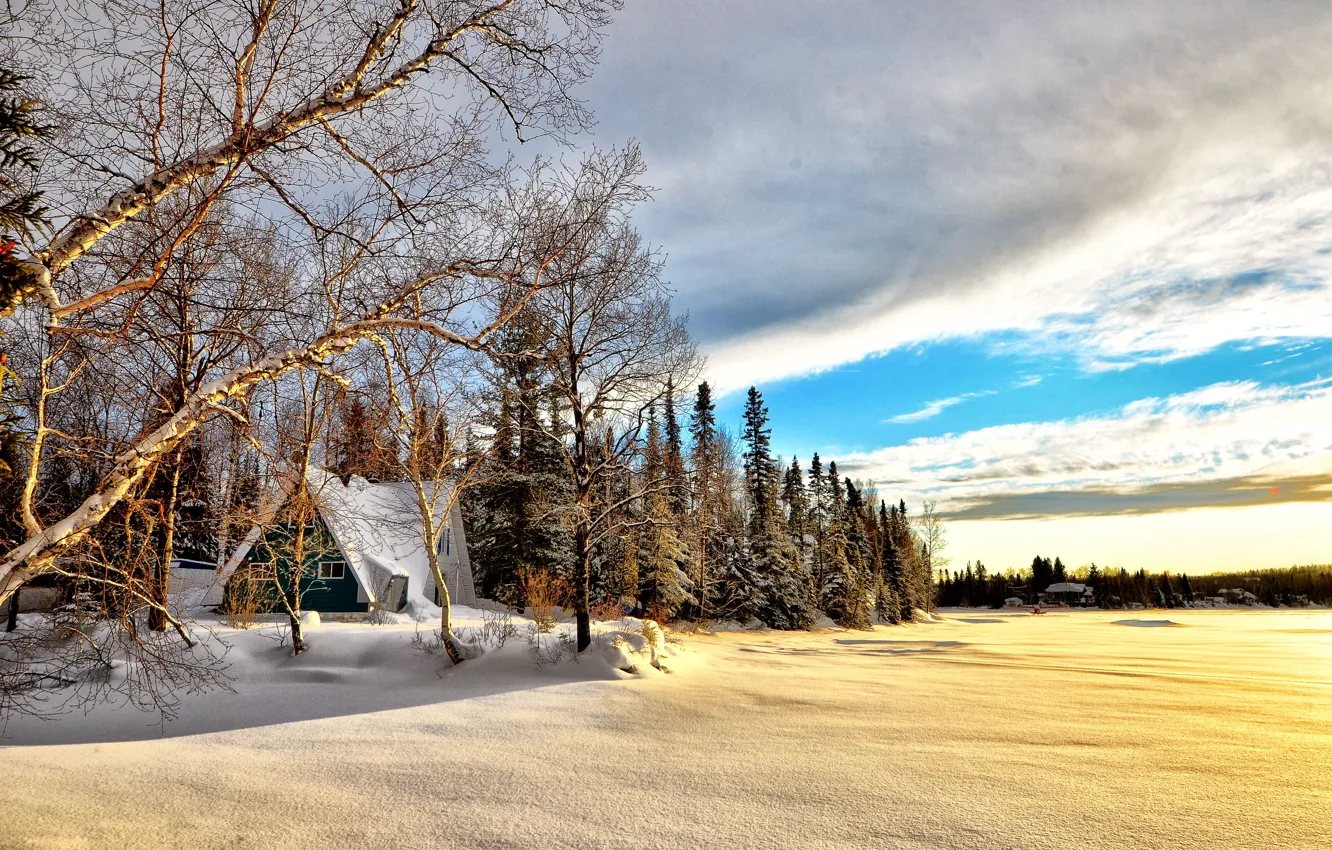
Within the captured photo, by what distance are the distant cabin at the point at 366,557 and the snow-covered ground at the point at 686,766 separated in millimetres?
10692

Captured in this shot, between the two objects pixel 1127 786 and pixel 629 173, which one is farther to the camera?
pixel 629 173

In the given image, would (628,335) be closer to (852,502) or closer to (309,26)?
(309,26)

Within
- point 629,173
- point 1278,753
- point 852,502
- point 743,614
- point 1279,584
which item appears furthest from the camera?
point 1279,584

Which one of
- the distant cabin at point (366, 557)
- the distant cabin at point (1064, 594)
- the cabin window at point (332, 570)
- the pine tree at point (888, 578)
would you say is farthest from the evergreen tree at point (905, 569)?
the distant cabin at point (1064, 594)

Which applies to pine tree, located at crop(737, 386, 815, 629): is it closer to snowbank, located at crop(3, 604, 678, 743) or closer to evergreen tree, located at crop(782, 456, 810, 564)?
evergreen tree, located at crop(782, 456, 810, 564)

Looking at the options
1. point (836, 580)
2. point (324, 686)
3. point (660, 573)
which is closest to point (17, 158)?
point (324, 686)

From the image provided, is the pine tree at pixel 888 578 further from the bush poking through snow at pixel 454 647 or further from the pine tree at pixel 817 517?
the bush poking through snow at pixel 454 647

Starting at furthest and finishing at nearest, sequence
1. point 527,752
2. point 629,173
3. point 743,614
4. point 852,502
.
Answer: point 852,502 < point 743,614 < point 629,173 < point 527,752

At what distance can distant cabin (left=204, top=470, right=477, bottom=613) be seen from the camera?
72.4 ft

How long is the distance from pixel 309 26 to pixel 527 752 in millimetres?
6898

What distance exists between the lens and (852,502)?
190 feet

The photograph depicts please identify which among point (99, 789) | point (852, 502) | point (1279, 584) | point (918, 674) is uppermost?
point (852, 502)

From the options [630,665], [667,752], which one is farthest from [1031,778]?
[630,665]

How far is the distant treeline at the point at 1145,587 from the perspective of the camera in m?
93.9
